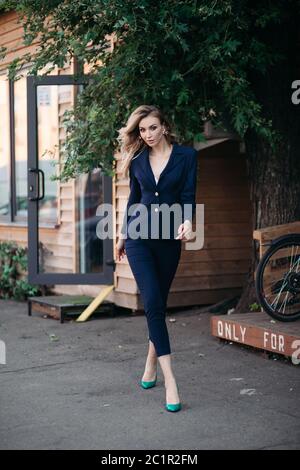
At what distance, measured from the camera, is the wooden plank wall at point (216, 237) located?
942 centimetres

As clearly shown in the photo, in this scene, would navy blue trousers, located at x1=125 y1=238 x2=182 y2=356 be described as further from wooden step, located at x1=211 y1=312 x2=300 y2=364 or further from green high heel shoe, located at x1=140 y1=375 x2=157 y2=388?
wooden step, located at x1=211 y1=312 x2=300 y2=364

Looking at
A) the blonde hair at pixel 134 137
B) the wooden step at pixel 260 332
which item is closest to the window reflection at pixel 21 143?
the wooden step at pixel 260 332

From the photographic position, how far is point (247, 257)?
9781mm

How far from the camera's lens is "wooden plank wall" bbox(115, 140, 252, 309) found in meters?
9.42

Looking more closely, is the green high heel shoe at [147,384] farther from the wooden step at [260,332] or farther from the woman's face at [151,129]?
the woman's face at [151,129]

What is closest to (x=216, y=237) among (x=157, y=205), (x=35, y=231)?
(x=35, y=231)

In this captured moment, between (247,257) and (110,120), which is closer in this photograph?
(110,120)

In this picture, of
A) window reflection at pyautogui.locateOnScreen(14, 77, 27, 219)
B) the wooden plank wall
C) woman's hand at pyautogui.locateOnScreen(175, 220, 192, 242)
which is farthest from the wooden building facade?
woman's hand at pyautogui.locateOnScreen(175, 220, 192, 242)

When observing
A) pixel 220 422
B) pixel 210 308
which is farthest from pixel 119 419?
pixel 210 308

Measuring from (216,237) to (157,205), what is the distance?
405 cm

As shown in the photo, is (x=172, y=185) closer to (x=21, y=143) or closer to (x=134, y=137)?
(x=134, y=137)

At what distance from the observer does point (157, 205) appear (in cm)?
559
